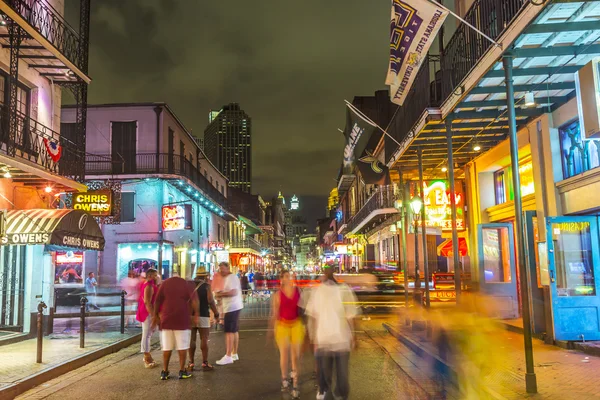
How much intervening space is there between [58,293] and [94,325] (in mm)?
10854

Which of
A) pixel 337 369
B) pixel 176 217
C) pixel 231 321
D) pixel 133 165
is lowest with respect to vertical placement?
pixel 337 369

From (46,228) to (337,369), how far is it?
8.34 meters

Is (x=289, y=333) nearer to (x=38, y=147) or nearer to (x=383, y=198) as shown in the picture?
(x=38, y=147)

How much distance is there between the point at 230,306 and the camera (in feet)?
32.4

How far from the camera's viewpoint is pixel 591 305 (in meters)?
10.5

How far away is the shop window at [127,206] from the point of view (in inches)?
1114

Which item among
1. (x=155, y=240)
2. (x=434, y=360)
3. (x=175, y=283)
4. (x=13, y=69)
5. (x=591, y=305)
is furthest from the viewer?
(x=155, y=240)

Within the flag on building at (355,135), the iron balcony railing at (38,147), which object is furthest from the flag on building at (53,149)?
the flag on building at (355,135)

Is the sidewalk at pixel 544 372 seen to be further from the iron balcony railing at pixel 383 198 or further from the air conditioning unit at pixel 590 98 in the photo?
the iron balcony railing at pixel 383 198

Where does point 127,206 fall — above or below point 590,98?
above

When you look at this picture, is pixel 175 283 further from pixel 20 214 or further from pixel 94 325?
pixel 94 325

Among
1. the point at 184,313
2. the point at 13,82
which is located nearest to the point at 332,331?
the point at 184,313

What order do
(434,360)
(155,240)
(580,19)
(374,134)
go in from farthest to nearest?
(374,134) < (155,240) < (434,360) < (580,19)

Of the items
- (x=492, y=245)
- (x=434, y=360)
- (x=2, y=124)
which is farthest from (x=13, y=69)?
(x=492, y=245)
